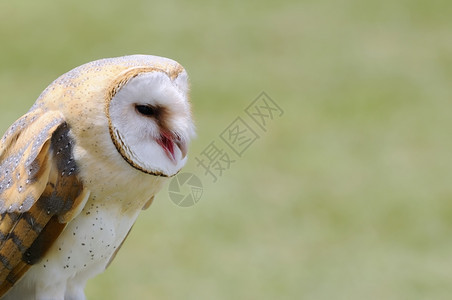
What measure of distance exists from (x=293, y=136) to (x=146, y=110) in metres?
3.91

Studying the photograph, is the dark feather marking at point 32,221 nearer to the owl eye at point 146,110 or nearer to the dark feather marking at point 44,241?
the dark feather marking at point 44,241

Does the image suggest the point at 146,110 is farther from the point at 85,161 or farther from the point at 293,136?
the point at 293,136

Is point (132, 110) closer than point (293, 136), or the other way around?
point (132, 110)

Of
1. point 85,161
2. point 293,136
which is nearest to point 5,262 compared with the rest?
point 85,161

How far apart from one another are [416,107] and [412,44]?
93 cm

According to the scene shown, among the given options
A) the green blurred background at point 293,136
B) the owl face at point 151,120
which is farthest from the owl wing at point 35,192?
the green blurred background at point 293,136

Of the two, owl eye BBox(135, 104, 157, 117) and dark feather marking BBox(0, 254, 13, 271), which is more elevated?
owl eye BBox(135, 104, 157, 117)

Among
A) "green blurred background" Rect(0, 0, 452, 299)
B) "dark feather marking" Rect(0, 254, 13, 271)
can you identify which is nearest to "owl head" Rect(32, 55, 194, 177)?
"dark feather marking" Rect(0, 254, 13, 271)

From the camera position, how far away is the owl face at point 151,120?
1.84m

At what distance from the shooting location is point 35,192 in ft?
6.35

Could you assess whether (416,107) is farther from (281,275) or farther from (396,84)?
(281,275)

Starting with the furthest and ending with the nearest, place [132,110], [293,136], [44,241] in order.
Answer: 1. [293,136]
2. [44,241]
3. [132,110]

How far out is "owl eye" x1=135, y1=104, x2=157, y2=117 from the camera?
1.88 m

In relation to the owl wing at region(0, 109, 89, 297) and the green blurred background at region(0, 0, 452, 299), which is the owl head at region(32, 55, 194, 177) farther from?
the green blurred background at region(0, 0, 452, 299)
